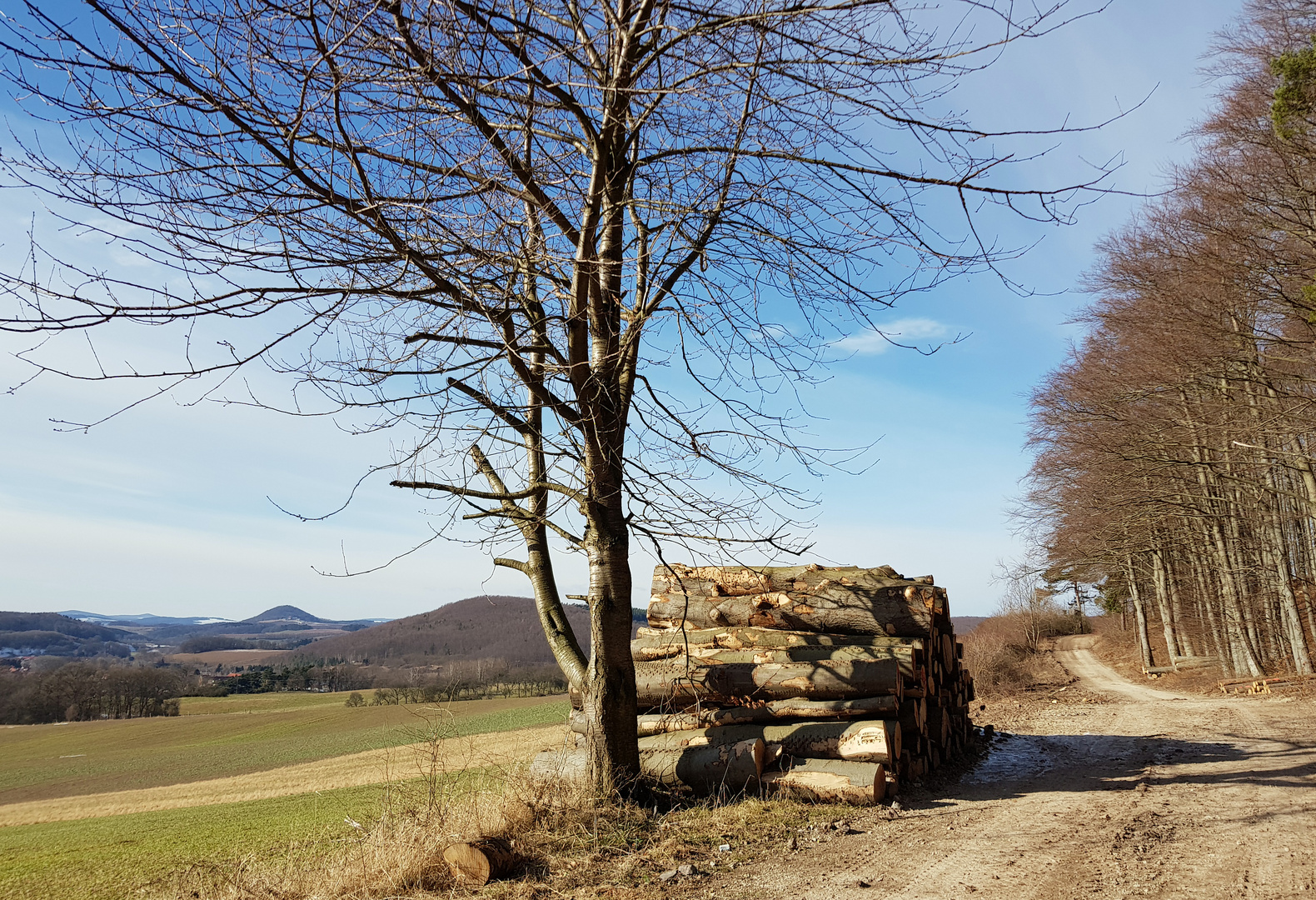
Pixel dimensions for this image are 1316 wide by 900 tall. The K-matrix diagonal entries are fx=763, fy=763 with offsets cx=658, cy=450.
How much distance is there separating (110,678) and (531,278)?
117623 mm

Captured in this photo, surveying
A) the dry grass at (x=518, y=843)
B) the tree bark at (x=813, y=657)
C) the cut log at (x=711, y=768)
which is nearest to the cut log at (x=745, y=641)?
the tree bark at (x=813, y=657)

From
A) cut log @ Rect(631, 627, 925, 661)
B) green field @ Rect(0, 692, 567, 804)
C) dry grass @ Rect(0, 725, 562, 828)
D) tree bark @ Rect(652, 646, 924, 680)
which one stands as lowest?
green field @ Rect(0, 692, 567, 804)

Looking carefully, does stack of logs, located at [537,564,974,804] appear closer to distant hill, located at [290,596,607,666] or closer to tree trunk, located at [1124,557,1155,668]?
tree trunk, located at [1124,557,1155,668]

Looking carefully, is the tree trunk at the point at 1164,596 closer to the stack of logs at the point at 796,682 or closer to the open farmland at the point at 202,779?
the stack of logs at the point at 796,682

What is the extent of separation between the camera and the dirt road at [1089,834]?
5.05 metres

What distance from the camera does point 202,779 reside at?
4088cm

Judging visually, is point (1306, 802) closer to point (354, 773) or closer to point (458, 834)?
point (458, 834)

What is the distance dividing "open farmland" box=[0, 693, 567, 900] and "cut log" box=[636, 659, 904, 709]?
2.02m

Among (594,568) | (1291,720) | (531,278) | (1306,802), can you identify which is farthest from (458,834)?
(1291,720)

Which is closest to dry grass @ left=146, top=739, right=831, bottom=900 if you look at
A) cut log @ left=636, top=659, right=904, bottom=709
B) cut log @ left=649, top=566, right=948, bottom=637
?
cut log @ left=636, top=659, right=904, bottom=709

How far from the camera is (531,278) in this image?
23.7 ft

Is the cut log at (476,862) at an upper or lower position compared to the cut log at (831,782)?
upper

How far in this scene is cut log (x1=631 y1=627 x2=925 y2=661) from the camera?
964 cm

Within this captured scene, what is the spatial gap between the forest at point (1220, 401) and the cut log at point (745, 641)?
7147 mm
